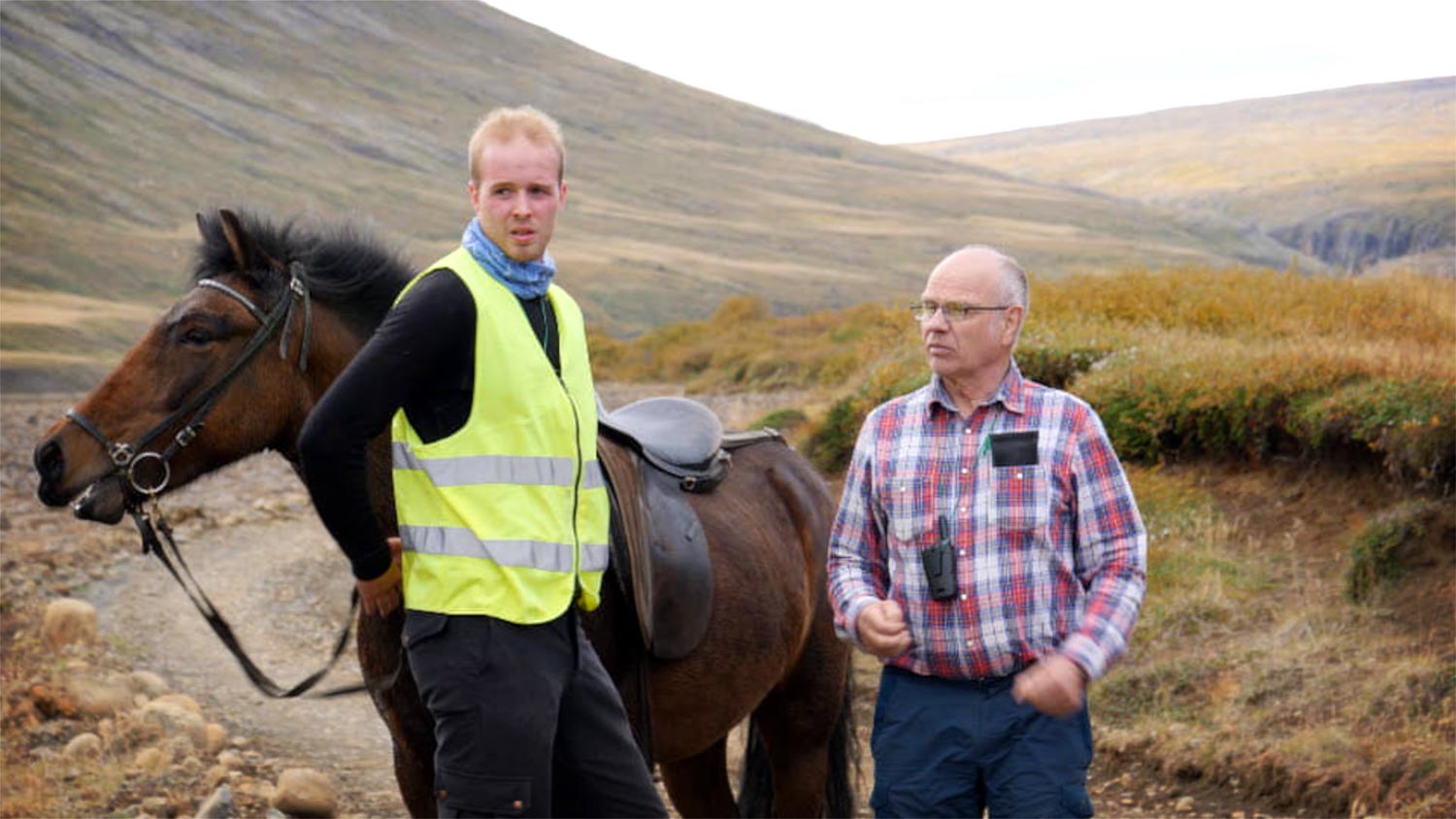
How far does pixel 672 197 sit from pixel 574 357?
78.5m

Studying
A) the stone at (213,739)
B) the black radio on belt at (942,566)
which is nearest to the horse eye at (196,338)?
the black radio on belt at (942,566)

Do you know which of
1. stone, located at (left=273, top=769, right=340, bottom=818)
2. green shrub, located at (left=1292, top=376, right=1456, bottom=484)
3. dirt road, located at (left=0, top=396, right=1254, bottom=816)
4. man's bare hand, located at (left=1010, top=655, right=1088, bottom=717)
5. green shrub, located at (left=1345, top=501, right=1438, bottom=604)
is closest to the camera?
man's bare hand, located at (left=1010, top=655, right=1088, bottom=717)

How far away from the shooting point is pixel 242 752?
7.41m

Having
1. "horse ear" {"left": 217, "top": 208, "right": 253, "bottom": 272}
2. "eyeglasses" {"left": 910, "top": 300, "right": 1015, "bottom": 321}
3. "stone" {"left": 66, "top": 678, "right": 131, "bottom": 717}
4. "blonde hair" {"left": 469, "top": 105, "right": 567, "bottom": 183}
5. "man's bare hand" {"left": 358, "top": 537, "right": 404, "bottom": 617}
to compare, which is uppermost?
"blonde hair" {"left": 469, "top": 105, "right": 567, "bottom": 183}

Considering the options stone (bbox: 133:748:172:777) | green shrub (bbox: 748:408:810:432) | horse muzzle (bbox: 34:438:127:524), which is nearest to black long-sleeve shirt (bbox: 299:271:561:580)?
horse muzzle (bbox: 34:438:127:524)

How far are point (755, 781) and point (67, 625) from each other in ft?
18.6

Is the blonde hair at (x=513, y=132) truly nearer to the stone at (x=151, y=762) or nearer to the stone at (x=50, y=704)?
the stone at (x=151, y=762)

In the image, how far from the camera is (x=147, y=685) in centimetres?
823

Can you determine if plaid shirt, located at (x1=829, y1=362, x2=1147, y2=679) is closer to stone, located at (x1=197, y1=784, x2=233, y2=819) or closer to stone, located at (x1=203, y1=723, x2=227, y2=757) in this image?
stone, located at (x1=197, y1=784, x2=233, y2=819)

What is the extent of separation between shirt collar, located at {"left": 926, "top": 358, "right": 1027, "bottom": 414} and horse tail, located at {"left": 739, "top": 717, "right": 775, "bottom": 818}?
238 centimetres

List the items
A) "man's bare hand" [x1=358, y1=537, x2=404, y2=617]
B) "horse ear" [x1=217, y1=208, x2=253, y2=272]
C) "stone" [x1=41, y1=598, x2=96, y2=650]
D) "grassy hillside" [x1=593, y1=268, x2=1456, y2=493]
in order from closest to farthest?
"man's bare hand" [x1=358, y1=537, x2=404, y2=617] → "horse ear" [x1=217, y1=208, x2=253, y2=272] → "stone" [x1=41, y1=598, x2=96, y2=650] → "grassy hillside" [x1=593, y1=268, x2=1456, y2=493]

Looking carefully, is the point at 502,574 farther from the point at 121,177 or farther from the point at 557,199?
the point at 121,177

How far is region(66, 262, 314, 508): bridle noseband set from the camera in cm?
352

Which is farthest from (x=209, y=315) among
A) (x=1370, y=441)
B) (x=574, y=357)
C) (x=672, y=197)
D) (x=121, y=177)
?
(x=672, y=197)
